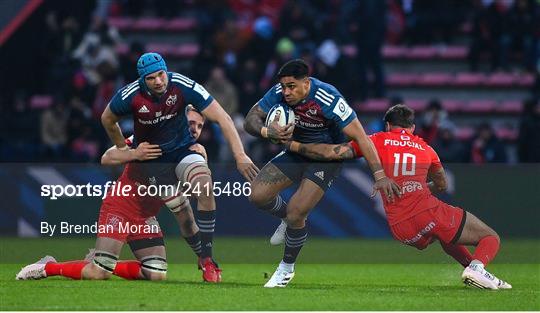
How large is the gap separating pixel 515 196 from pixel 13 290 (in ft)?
21.7

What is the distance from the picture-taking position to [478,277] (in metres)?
12.6

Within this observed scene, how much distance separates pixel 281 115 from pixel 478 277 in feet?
7.44

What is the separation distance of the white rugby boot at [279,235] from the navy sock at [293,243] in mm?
602

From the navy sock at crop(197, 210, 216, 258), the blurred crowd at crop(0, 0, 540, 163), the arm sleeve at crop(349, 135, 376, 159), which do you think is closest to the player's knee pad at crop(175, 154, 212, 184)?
the navy sock at crop(197, 210, 216, 258)

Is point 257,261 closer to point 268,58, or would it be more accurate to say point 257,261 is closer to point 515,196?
point 515,196

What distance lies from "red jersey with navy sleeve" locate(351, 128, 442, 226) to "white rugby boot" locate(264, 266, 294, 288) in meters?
1.07

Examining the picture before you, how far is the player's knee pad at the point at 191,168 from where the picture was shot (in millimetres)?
13438

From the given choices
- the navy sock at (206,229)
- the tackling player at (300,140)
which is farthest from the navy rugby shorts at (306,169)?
the navy sock at (206,229)

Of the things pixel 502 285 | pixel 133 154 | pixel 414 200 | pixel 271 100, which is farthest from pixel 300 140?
pixel 502 285

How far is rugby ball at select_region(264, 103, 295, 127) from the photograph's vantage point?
12.8 meters

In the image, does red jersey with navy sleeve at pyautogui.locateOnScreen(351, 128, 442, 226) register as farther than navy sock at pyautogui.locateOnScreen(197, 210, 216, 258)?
No

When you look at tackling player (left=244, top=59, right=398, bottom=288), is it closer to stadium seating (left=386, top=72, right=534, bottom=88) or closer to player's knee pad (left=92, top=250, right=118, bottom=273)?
player's knee pad (left=92, top=250, right=118, bottom=273)

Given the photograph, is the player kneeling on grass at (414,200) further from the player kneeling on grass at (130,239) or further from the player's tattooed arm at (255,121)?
the player kneeling on grass at (130,239)

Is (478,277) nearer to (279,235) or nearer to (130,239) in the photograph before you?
(279,235)
